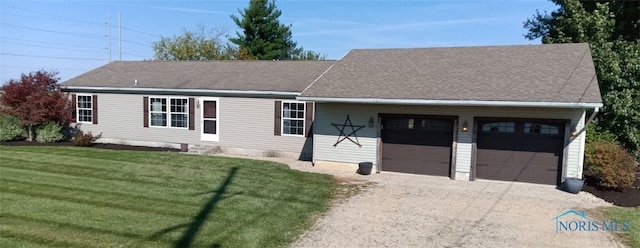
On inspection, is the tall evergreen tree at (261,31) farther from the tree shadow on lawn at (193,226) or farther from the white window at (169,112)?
the tree shadow on lawn at (193,226)

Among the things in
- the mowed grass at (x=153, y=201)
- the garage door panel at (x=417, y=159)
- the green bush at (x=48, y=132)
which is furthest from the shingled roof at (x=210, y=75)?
the garage door panel at (x=417, y=159)

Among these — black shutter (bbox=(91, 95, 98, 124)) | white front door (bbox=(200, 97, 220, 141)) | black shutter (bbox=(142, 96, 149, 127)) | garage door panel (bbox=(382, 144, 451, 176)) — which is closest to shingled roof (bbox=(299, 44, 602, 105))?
garage door panel (bbox=(382, 144, 451, 176))

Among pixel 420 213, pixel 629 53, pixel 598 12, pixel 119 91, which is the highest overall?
pixel 598 12

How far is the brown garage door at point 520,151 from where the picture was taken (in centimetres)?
1141

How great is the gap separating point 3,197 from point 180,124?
28.7 ft

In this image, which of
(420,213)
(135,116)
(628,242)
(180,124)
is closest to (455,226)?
(420,213)

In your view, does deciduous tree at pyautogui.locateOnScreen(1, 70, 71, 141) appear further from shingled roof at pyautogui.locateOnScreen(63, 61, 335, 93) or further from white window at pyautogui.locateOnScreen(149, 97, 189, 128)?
white window at pyautogui.locateOnScreen(149, 97, 189, 128)

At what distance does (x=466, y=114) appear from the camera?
12.0m

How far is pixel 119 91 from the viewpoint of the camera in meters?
17.7

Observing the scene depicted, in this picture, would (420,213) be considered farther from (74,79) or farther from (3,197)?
(74,79)

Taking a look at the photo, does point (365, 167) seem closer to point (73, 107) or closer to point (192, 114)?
point (192, 114)

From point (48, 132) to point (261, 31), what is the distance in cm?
2350

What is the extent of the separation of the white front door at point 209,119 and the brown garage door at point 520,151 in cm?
971

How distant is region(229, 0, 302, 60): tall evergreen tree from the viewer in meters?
38.0
